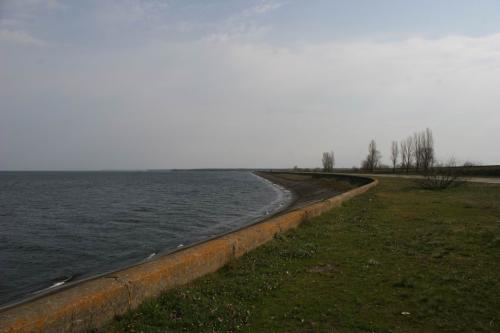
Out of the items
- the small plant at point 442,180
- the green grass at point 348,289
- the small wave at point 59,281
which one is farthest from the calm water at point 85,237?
the small plant at point 442,180

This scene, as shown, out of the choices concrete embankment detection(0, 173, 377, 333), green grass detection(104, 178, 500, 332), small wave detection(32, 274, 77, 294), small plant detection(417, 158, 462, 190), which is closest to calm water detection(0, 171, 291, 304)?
small wave detection(32, 274, 77, 294)

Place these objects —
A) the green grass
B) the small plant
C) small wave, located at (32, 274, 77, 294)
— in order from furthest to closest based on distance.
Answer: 1. the small plant
2. small wave, located at (32, 274, 77, 294)
3. the green grass

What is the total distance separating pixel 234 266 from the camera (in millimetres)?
7336

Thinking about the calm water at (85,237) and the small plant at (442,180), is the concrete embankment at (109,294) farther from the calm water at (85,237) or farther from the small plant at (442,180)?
the small plant at (442,180)

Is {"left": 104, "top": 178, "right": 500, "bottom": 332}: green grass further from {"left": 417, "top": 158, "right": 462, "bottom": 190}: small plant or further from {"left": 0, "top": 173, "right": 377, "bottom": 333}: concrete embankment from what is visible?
{"left": 417, "top": 158, "right": 462, "bottom": 190}: small plant

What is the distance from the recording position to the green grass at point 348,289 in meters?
4.74

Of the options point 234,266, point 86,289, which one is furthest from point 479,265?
point 86,289

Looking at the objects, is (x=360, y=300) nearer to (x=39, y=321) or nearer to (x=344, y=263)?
(x=344, y=263)

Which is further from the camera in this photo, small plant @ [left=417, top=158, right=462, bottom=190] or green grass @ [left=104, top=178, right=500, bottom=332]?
small plant @ [left=417, top=158, right=462, bottom=190]

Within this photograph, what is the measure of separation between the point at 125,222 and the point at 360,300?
65.3 feet

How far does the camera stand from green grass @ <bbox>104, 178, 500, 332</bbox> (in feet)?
15.5

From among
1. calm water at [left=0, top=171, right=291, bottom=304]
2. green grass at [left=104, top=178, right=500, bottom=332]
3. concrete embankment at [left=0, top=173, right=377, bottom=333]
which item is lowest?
calm water at [left=0, top=171, right=291, bottom=304]

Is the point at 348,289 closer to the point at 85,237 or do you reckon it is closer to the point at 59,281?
the point at 59,281

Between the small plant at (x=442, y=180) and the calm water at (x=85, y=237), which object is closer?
the calm water at (x=85, y=237)
